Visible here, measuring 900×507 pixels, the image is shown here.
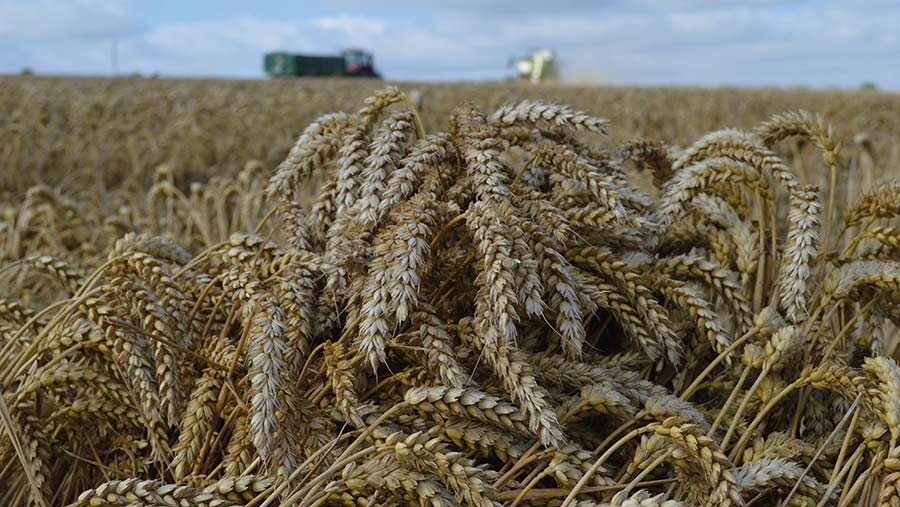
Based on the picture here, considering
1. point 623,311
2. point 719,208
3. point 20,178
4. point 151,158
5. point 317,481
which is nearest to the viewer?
point 317,481

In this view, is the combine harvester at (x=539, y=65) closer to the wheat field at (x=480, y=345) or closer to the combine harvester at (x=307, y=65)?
the combine harvester at (x=307, y=65)

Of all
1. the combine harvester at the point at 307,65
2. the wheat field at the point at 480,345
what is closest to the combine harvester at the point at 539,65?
the combine harvester at the point at 307,65

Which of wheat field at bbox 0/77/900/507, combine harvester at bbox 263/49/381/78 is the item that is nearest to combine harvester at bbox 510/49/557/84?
combine harvester at bbox 263/49/381/78

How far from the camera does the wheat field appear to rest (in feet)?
5.73

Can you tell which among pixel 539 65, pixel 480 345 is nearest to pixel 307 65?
pixel 539 65

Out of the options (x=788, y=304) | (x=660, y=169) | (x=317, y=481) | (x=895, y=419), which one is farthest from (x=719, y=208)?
(x=317, y=481)

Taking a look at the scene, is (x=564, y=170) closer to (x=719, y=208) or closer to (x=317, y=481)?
(x=719, y=208)

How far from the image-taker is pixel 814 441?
83.1 inches

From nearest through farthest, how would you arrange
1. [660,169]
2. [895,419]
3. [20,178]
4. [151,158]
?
[895,419] < [660,169] < [20,178] < [151,158]

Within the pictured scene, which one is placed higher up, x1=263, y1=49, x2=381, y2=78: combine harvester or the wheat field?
x1=263, y1=49, x2=381, y2=78: combine harvester

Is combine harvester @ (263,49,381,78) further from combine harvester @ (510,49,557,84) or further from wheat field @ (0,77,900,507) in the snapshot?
wheat field @ (0,77,900,507)

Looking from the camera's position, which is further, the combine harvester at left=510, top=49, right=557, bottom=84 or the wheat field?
the combine harvester at left=510, top=49, right=557, bottom=84

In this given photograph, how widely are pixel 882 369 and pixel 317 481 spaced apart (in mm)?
1283

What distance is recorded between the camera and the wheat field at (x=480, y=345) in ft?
5.73
